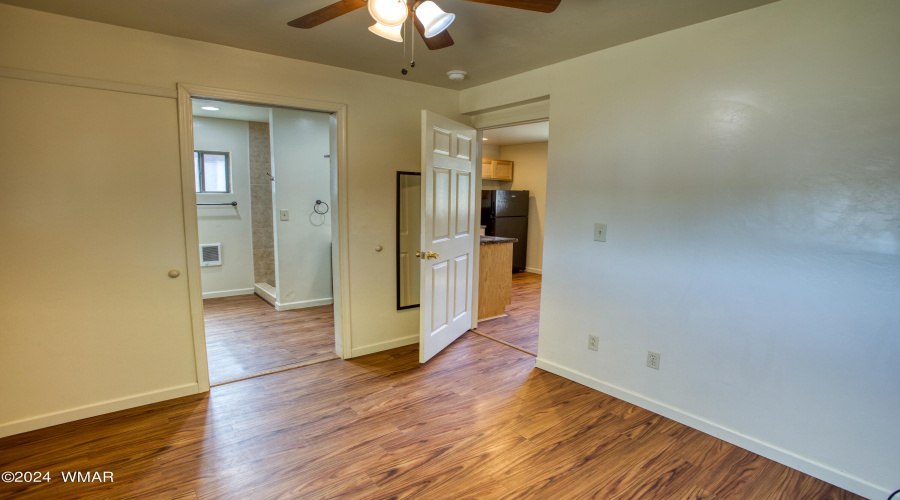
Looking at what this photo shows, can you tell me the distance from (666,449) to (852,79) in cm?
198

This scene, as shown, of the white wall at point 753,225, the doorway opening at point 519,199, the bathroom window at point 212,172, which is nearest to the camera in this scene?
the white wall at point 753,225

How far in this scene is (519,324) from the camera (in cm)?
428

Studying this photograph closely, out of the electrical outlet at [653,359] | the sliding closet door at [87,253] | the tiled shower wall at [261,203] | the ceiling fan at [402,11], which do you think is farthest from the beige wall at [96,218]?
the electrical outlet at [653,359]

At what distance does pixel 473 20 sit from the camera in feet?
6.96

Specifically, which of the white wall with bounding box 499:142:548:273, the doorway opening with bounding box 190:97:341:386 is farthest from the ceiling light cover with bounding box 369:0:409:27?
A: the white wall with bounding box 499:142:548:273

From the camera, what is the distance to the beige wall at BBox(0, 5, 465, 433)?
7.01ft

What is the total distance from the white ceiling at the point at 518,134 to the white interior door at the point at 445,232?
1881 mm

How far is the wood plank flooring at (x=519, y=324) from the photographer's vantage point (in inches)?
149

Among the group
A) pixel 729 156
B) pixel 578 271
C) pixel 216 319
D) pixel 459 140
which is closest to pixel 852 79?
pixel 729 156

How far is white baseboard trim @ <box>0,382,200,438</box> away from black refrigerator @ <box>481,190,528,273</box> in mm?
5051

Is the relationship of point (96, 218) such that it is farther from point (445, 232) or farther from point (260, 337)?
point (445, 232)

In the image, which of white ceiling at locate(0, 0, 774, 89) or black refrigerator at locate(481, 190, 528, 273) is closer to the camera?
white ceiling at locate(0, 0, 774, 89)

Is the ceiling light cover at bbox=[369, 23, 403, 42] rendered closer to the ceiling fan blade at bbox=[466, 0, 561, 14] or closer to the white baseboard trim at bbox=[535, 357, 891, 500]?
the ceiling fan blade at bbox=[466, 0, 561, 14]

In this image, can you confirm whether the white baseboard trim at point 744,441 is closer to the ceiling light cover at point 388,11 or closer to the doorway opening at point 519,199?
the doorway opening at point 519,199
